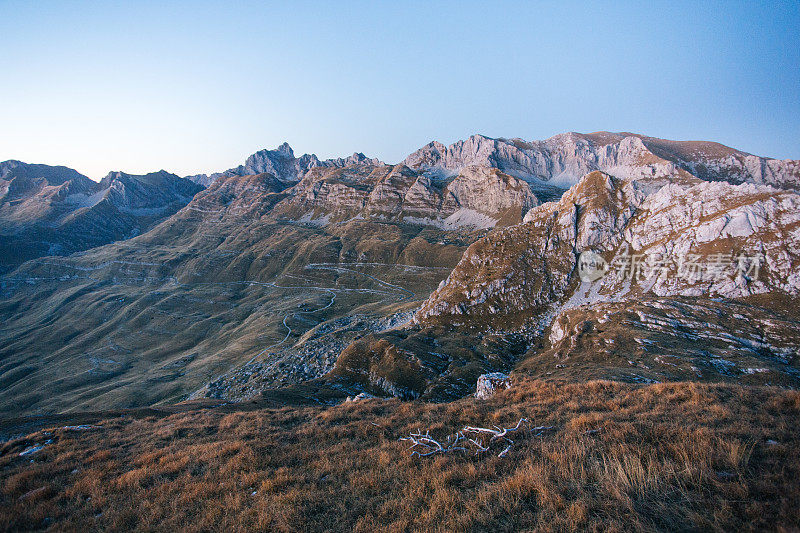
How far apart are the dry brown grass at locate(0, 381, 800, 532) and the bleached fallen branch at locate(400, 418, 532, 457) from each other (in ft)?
1.53

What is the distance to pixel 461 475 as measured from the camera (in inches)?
362

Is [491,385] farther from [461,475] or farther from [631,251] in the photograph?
[631,251]

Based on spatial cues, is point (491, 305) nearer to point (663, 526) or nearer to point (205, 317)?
point (663, 526)

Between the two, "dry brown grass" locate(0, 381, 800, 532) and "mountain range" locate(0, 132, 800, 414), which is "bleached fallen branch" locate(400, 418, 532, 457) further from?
"mountain range" locate(0, 132, 800, 414)

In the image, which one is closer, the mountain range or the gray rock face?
the gray rock face

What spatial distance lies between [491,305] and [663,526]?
65527 mm

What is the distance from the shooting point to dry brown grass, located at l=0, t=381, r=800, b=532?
6.80 metres

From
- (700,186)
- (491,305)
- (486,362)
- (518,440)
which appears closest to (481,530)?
(518,440)

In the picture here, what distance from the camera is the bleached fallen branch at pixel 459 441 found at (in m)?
11.2

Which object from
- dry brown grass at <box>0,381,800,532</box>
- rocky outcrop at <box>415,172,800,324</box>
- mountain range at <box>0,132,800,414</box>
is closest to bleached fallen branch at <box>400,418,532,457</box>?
dry brown grass at <box>0,381,800,532</box>

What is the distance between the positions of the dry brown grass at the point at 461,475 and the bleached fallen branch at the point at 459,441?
46 centimetres

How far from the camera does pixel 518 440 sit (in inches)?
457

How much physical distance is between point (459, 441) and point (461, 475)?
3.07m

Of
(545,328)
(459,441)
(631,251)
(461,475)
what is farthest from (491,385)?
(631,251)
